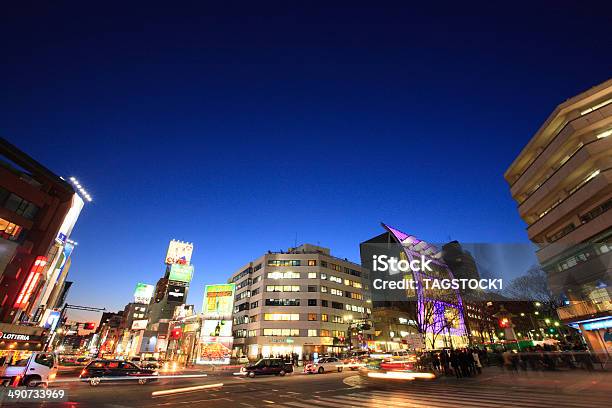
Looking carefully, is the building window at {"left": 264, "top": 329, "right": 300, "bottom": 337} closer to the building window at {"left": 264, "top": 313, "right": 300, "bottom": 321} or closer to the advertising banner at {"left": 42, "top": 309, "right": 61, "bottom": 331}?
the building window at {"left": 264, "top": 313, "right": 300, "bottom": 321}

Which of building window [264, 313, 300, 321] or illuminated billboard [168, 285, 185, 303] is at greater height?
illuminated billboard [168, 285, 185, 303]

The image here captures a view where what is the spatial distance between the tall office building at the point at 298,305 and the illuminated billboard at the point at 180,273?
23.0 metres

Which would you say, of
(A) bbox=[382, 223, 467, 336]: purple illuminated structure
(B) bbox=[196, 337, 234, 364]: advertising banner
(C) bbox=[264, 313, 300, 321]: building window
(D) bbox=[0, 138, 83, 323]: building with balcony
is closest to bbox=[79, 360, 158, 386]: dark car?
(D) bbox=[0, 138, 83, 323]: building with balcony

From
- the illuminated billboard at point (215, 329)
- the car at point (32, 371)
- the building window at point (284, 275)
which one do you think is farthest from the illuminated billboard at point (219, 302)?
the car at point (32, 371)

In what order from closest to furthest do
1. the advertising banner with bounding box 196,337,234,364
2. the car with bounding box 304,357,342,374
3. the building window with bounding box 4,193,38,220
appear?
the car with bounding box 304,357,342,374, the building window with bounding box 4,193,38,220, the advertising banner with bounding box 196,337,234,364

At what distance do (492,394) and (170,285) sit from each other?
97069 millimetres

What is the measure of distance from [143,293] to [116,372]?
128 metres

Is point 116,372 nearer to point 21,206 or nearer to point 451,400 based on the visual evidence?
point 451,400

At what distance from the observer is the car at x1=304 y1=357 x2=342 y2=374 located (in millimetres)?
33778

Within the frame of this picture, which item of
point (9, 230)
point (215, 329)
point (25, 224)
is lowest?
point (215, 329)

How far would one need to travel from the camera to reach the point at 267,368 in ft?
104

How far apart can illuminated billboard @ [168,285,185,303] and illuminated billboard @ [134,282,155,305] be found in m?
48.5

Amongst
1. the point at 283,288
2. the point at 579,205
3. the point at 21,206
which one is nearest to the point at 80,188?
the point at 21,206

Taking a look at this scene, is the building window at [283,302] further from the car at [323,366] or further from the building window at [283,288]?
the car at [323,366]
